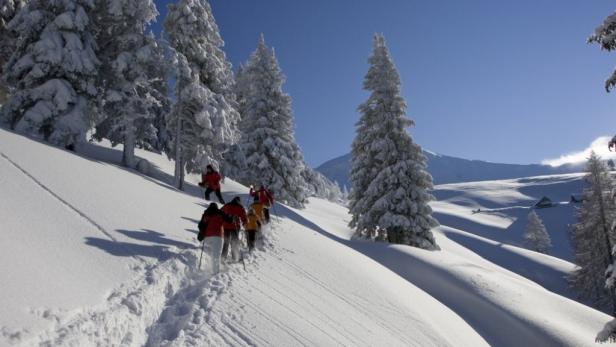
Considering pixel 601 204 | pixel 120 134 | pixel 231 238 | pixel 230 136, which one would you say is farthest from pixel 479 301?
pixel 601 204

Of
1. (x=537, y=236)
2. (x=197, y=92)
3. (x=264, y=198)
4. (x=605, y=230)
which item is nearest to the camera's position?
(x=264, y=198)

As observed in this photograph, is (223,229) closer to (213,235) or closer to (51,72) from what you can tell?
(213,235)

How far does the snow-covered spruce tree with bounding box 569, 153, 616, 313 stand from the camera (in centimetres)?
3027

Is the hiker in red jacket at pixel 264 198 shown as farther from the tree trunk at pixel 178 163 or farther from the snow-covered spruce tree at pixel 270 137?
the snow-covered spruce tree at pixel 270 137

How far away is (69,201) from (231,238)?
417 centimetres

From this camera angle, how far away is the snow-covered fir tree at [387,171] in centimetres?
2353

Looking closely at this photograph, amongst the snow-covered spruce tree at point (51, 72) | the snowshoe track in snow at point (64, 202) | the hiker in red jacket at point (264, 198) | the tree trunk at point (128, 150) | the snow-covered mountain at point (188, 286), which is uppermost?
the snow-covered spruce tree at point (51, 72)

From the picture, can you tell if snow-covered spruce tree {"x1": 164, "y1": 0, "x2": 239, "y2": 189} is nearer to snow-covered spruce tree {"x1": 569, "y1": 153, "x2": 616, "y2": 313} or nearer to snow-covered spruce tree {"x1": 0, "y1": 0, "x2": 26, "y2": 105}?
snow-covered spruce tree {"x1": 0, "y1": 0, "x2": 26, "y2": 105}

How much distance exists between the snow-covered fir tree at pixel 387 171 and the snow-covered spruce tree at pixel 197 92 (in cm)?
866

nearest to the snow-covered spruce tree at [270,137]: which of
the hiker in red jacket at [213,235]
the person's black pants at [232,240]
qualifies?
the person's black pants at [232,240]

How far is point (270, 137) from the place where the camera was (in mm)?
32438

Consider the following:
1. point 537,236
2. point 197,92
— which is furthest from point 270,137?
point 537,236

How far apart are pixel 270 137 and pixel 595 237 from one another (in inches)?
1027

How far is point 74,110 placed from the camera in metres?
19.0
